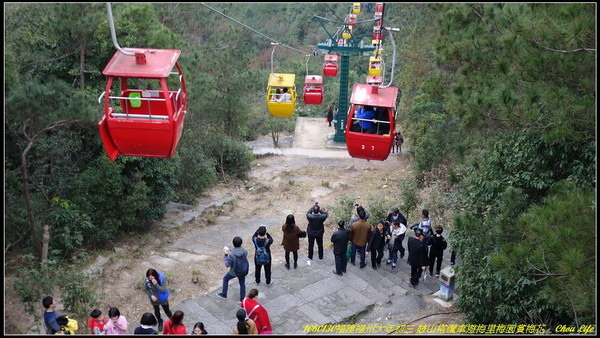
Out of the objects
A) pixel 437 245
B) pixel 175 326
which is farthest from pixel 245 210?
pixel 175 326

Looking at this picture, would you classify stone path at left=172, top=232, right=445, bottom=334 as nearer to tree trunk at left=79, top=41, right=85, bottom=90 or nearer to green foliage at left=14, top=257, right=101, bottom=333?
green foliage at left=14, top=257, right=101, bottom=333

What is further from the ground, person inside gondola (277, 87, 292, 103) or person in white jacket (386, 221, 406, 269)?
person inside gondola (277, 87, 292, 103)

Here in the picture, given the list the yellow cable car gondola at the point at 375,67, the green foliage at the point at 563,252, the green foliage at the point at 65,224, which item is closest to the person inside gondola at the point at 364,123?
the green foliage at the point at 563,252

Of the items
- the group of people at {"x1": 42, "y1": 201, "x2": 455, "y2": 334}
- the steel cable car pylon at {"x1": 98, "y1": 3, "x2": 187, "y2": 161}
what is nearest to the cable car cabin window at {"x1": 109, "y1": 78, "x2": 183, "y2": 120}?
the steel cable car pylon at {"x1": 98, "y1": 3, "x2": 187, "y2": 161}

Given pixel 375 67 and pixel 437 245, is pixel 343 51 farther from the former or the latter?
pixel 437 245

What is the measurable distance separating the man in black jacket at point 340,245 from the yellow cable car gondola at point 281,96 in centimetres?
612

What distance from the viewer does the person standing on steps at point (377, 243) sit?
30.3ft

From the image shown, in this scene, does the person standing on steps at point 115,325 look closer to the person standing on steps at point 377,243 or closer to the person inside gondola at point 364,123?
the person standing on steps at point 377,243

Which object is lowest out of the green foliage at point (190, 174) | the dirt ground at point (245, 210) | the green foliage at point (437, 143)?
the dirt ground at point (245, 210)

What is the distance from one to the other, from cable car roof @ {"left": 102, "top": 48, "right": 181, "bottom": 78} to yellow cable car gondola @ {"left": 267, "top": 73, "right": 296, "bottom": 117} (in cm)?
747

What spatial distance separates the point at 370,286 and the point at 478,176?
2.60 m

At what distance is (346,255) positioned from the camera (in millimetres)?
9734

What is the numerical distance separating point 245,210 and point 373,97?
6.79m

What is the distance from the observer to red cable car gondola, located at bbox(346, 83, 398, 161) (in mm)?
8719
